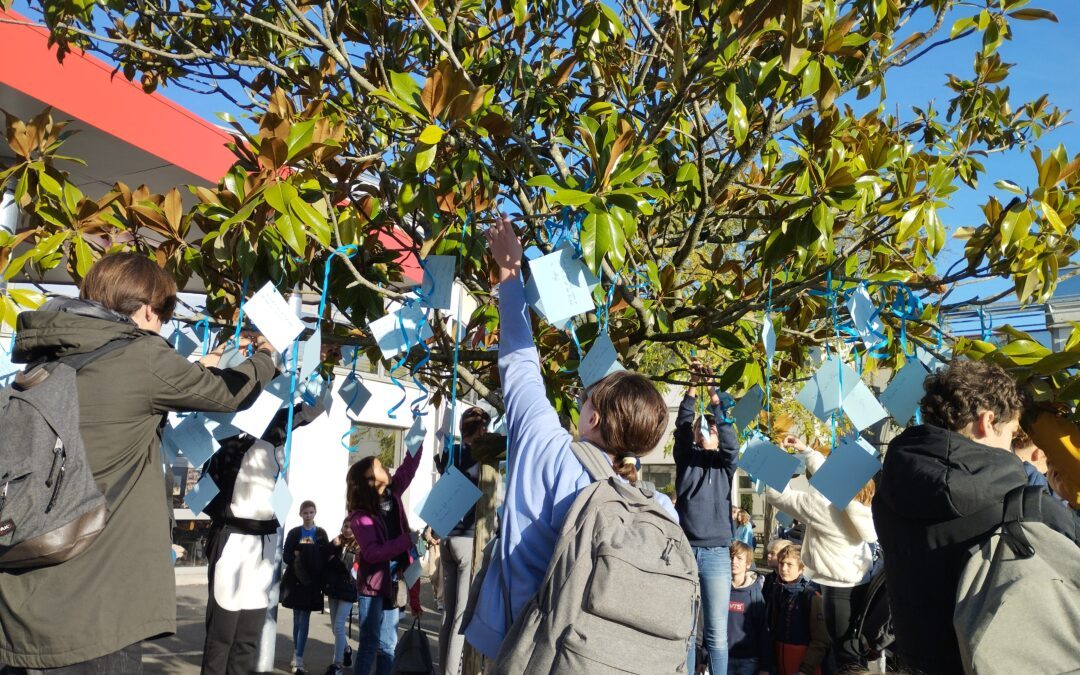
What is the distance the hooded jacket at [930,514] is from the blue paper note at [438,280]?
1391 millimetres

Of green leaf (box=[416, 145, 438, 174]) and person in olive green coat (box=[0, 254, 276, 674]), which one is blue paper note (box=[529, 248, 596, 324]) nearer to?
green leaf (box=[416, 145, 438, 174])

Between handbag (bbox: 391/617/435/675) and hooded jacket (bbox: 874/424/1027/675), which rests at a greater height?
hooded jacket (bbox: 874/424/1027/675)

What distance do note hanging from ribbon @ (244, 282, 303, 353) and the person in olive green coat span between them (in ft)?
0.66

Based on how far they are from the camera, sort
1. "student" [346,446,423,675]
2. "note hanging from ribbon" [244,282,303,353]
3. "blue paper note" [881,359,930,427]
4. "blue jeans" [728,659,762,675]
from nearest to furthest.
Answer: "note hanging from ribbon" [244,282,303,353], "blue paper note" [881,359,930,427], "student" [346,446,423,675], "blue jeans" [728,659,762,675]

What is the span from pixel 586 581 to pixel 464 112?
4.67ft

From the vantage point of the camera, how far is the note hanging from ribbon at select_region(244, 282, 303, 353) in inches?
95.5

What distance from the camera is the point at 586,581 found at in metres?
1.73

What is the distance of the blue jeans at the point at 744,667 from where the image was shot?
5.82m

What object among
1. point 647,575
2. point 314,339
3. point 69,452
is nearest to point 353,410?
point 314,339

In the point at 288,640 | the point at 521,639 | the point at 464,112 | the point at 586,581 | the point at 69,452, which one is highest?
the point at 464,112

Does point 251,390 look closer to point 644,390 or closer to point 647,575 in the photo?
point 644,390

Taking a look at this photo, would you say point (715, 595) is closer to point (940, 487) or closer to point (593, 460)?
point (940, 487)

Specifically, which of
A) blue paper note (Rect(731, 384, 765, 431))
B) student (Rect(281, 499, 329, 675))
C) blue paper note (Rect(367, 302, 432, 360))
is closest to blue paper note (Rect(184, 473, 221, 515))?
blue paper note (Rect(367, 302, 432, 360))

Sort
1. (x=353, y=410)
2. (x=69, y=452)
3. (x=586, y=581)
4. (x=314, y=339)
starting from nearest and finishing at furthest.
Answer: (x=586, y=581), (x=69, y=452), (x=314, y=339), (x=353, y=410)
